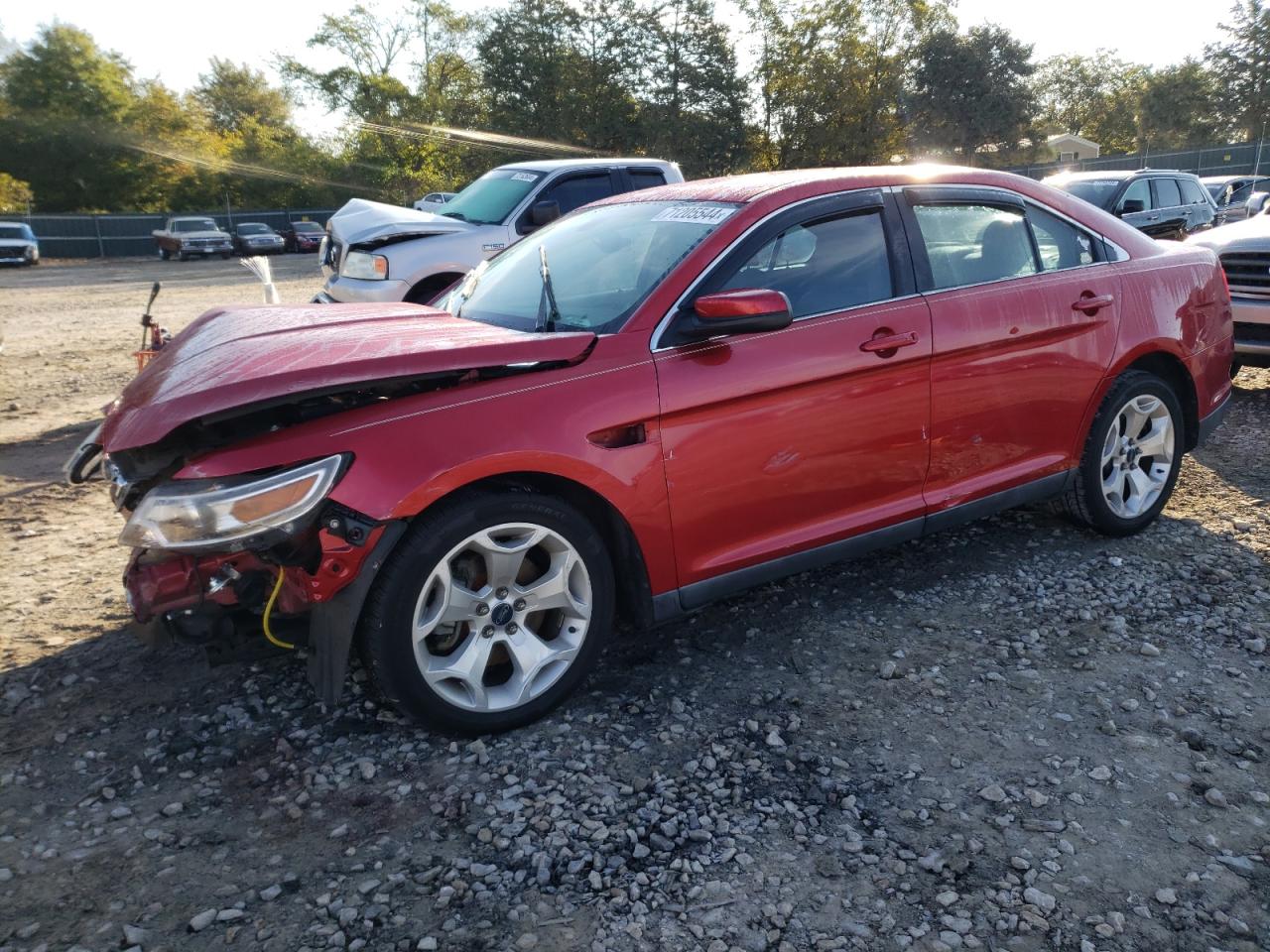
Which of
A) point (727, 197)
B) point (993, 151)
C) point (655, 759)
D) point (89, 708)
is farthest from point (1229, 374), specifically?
point (993, 151)

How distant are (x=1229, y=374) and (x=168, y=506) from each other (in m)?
5.00

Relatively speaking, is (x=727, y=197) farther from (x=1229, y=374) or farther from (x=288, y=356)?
(x=1229, y=374)

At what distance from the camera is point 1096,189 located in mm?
12453

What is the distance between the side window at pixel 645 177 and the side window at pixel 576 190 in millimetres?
314

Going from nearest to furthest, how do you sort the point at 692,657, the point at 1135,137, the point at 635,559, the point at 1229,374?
the point at 635,559, the point at 692,657, the point at 1229,374, the point at 1135,137

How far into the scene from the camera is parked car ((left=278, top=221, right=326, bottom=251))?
37.9 metres

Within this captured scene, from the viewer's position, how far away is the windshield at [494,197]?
8789 millimetres

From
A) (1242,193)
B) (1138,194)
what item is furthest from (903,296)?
(1242,193)

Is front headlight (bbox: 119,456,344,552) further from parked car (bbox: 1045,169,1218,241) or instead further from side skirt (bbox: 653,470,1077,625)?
parked car (bbox: 1045,169,1218,241)

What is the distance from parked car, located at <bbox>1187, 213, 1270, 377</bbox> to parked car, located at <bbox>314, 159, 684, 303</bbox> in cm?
468

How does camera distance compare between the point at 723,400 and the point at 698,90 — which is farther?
the point at 698,90

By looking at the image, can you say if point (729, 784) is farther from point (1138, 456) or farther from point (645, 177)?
point (645, 177)

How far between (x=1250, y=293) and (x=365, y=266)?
23.1 ft

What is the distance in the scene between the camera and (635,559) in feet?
10.7
